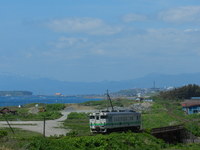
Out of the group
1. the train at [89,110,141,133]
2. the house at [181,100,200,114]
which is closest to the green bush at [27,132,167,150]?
the train at [89,110,141,133]

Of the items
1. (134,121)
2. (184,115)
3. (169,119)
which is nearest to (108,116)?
(134,121)

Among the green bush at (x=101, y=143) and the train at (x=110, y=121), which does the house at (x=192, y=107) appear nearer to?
the train at (x=110, y=121)

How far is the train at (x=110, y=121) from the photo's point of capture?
143ft

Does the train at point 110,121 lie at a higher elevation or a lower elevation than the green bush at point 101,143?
higher

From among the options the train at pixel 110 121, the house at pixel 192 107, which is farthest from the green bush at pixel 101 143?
the house at pixel 192 107

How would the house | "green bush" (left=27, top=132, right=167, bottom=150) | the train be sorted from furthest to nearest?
1. the house
2. the train
3. "green bush" (left=27, top=132, right=167, bottom=150)

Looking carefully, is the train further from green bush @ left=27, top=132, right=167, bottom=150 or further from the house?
the house

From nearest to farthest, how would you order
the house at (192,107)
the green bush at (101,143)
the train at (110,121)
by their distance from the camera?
the green bush at (101,143), the train at (110,121), the house at (192,107)

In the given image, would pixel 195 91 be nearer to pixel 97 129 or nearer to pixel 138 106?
pixel 138 106

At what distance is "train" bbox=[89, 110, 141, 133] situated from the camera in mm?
43562

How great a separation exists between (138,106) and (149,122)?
35.7 m

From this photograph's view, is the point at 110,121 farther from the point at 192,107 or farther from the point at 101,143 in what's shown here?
the point at 192,107

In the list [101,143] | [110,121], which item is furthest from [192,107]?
[101,143]

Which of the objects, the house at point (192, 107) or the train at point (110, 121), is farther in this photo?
the house at point (192, 107)
